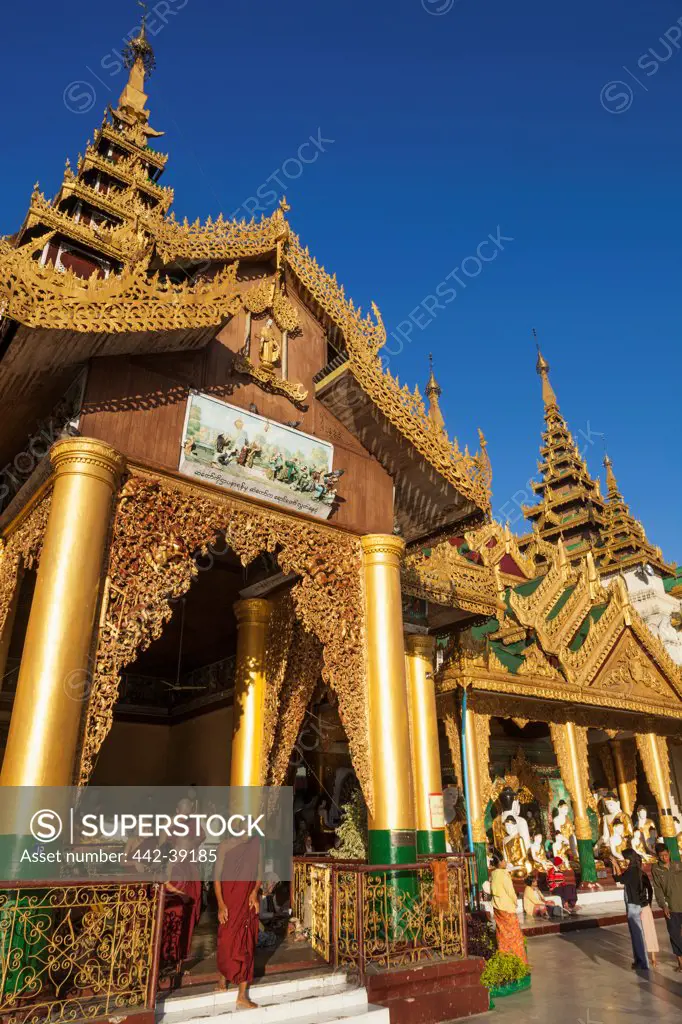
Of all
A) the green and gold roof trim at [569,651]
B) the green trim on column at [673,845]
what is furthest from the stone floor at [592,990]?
the green trim on column at [673,845]

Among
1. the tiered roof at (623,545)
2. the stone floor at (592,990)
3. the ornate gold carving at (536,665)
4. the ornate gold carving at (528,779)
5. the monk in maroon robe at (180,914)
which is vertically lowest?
the stone floor at (592,990)

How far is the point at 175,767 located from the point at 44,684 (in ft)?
27.8

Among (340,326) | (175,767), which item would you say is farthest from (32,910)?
(175,767)

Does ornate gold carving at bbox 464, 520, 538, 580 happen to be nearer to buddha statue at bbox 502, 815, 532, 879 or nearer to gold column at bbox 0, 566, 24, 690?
buddha statue at bbox 502, 815, 532, 879

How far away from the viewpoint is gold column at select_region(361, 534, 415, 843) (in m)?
6.58

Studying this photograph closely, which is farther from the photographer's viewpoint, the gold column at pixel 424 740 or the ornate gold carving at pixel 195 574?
the gold column at pixel 424 740

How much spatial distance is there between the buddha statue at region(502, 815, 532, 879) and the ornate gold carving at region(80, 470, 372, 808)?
8871mm

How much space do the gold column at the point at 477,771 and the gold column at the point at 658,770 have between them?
6111 mm

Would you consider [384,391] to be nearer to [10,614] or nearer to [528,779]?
[10,614]

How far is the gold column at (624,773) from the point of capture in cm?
1838

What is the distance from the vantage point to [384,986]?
533 cm

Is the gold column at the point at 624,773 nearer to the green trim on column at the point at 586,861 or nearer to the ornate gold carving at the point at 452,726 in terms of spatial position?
the green trim on column at the point at 586,861

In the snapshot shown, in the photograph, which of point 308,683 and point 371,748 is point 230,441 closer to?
point 371,748

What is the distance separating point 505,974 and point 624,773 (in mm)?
14001
